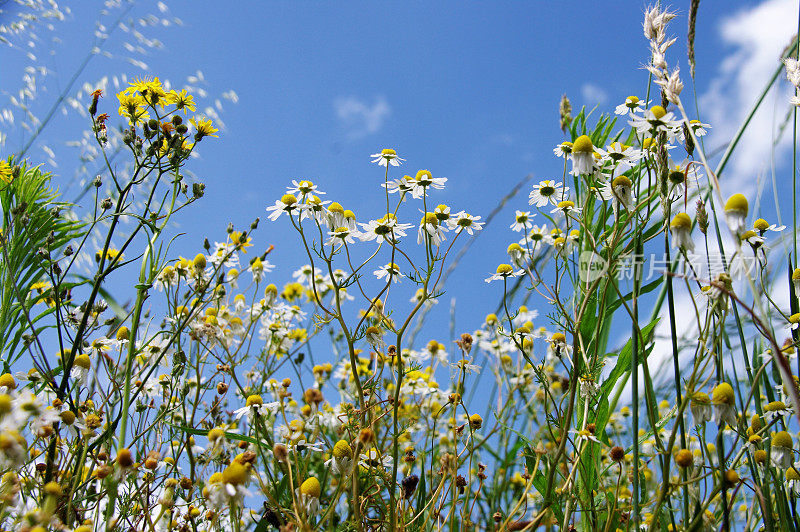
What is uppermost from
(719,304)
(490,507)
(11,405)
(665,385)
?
(665,385)

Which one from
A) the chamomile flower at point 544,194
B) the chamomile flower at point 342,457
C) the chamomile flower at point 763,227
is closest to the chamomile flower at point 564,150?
the chamomile flower at point 544,194

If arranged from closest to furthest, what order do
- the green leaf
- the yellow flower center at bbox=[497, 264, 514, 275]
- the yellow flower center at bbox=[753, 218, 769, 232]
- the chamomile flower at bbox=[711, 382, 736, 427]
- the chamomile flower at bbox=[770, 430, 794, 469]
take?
the chamomile flower at bbox=[711, 382, 736, 427], the chamomile flower at bbox=[770, 430, 794, 469], the green leaf, the yellow flower center at bbox=[753, 218, 769, 232], the yellow flower center at bbox=[497, 264, 514, 275]

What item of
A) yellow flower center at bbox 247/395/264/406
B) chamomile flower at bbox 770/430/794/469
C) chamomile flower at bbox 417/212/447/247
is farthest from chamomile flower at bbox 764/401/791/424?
yellow flower center at bbox 247/395/264/406

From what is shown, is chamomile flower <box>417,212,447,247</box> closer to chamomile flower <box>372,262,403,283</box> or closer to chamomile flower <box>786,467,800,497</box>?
chamomile flower <box>372,262,403,283</box>

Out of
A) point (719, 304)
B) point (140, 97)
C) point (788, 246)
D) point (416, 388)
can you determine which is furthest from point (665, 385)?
point (140, 97)

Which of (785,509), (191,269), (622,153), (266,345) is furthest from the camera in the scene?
(266,345)

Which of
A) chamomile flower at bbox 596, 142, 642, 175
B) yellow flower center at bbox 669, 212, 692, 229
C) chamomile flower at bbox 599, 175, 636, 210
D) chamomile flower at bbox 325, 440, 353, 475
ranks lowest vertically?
chamomile flower at bbox 325, 440, 353, 475

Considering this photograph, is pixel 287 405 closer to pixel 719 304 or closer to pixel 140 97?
pixel 140 97

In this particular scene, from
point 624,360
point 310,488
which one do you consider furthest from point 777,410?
point 310,488

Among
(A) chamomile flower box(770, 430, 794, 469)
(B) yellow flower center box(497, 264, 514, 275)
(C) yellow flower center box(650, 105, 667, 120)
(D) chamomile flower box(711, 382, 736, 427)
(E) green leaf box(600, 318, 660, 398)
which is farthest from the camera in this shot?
(B) yellow flower center box(497, 264, 514, 275)

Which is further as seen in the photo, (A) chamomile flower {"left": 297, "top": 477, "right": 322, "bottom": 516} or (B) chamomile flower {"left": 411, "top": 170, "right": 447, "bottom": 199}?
(B) chamomile flower {"left": 411, "top": 170, "right": 447, "bottom": 199}

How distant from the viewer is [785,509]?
1.09m

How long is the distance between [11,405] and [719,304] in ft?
3.60

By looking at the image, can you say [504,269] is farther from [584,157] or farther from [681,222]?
[681,222]
